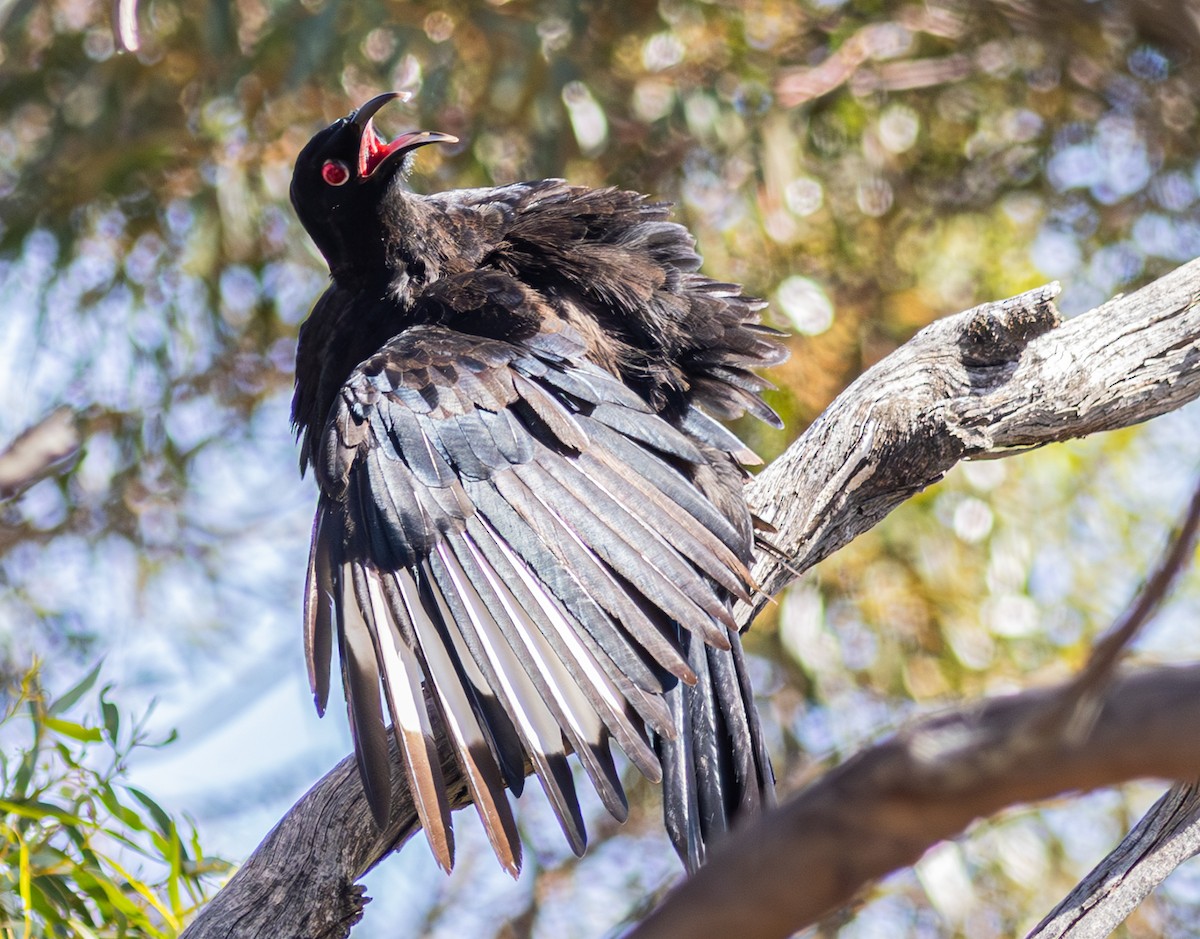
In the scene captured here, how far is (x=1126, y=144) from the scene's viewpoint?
4.38 m

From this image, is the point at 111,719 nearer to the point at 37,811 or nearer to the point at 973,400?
the point at 37,811

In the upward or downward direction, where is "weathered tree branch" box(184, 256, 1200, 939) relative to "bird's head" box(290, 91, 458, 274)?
downward

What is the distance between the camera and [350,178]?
9.09 ft

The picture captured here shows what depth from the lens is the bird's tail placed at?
1.90m

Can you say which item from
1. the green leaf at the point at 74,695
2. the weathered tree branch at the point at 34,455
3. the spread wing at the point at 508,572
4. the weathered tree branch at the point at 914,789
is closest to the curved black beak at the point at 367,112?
the spread wing at the point at 508,572

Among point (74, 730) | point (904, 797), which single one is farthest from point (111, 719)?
point (904, 797)

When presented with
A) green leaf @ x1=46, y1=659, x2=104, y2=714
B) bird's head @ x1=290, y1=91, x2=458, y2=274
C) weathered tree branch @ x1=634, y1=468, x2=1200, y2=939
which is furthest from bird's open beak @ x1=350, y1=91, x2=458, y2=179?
weathered tree branch @ x1=634, y1=468, x2=1200, y2=939

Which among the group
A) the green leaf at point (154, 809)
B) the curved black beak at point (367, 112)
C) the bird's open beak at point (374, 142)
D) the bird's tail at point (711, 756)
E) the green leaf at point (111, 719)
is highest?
the curved black beak at point (367, 112)

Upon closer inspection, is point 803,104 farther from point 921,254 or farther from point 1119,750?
point 1119,750

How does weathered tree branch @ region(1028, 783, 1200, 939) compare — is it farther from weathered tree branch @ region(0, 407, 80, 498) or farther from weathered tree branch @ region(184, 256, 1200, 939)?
weathered tree branch @ region(0, 407, 80, 498)

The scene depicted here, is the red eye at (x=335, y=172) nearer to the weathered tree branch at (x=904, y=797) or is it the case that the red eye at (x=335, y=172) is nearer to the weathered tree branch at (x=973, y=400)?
the weathered tree branch at (x=973, y=400)

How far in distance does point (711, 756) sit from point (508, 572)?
0.42 metres

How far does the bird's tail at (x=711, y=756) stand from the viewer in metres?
1.90

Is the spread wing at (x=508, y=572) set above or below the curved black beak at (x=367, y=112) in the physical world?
below
